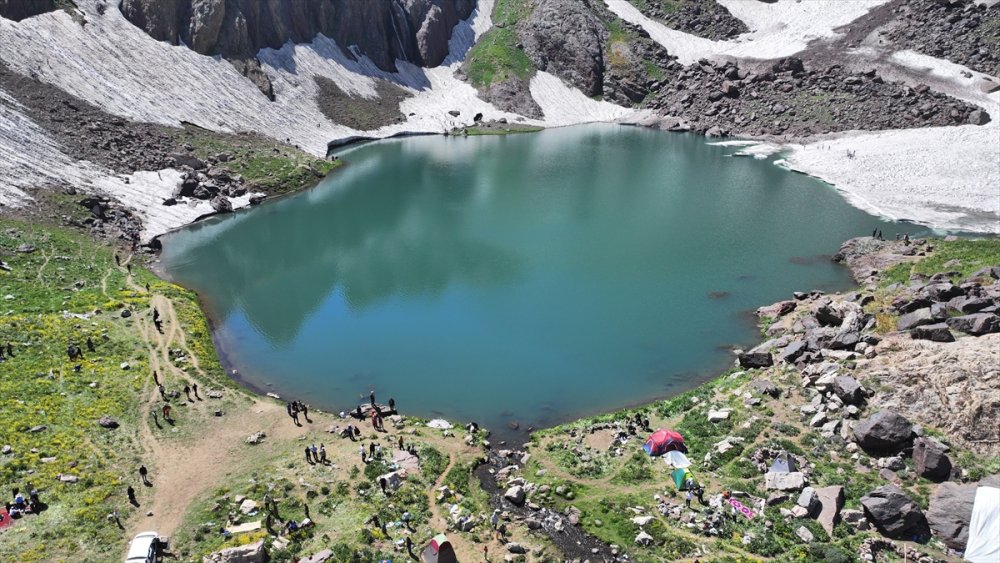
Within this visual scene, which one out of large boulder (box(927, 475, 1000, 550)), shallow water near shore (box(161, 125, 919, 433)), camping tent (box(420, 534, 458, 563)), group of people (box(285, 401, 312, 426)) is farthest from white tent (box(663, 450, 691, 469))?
group of people (box(285, 401, 312, 426))

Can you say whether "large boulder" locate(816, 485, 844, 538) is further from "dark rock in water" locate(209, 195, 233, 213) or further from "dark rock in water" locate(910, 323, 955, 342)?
"dark rock in water" locate(209, 195, 233, 213)

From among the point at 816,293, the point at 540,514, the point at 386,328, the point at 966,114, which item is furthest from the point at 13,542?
the point at 966,114

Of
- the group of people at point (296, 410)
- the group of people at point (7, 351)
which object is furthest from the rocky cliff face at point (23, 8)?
the group of people at point (296, 410)

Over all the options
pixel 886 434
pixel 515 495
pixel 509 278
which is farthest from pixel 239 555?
pixel 509 278

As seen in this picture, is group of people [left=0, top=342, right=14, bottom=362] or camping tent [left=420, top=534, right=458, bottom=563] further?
group of people [left=0, top=342, right=14, bottom=362]

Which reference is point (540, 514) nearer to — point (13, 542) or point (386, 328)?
point (13, 542)
